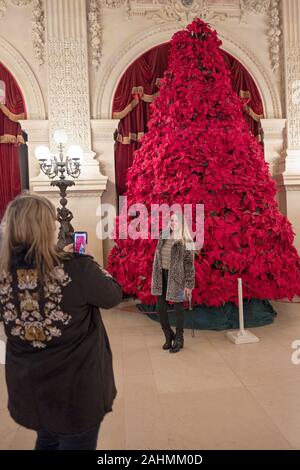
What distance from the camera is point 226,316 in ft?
17.7

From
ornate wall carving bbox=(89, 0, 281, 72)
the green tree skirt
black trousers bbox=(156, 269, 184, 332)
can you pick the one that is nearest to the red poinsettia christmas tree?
the green tree skirt

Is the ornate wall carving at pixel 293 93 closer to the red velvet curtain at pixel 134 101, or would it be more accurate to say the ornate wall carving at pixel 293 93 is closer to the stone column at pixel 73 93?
the red velvet curtain at pixel 134 101

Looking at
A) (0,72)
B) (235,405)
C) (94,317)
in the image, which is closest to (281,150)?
(0,72)

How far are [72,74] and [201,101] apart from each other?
3.01 meters

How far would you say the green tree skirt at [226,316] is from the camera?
5270 millimetres

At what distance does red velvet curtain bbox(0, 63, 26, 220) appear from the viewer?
742 centimetres

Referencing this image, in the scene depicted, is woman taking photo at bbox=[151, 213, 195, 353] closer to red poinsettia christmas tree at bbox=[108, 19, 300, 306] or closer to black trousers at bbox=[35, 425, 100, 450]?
red poinsettia christmas tree at bbox=[108, 19, 300, 306]

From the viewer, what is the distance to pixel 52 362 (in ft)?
5.29

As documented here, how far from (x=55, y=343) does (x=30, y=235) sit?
17.6 inches

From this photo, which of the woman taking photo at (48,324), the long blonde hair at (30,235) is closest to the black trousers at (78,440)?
the woman taking photo at (48,324)

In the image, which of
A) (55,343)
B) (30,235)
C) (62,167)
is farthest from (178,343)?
(62,167)

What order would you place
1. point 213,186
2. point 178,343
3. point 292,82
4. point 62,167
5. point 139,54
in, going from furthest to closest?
point 292,82 < point 139,54 < point 62,167 < point 213,186 < point 178,343

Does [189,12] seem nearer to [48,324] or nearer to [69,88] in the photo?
[69,88]

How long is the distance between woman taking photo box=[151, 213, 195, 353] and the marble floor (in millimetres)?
287
